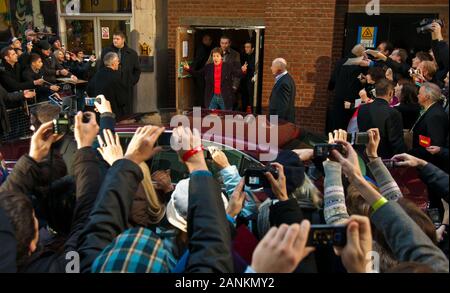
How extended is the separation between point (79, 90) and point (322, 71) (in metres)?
4.34

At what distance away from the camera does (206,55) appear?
8992 mm

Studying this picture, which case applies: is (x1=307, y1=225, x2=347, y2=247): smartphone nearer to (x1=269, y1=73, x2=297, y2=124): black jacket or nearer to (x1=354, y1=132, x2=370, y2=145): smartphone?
(x1=354, y1=132, x2=370, y2=145): smartphone

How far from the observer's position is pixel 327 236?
4.39ft

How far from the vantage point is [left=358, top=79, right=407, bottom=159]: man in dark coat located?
148 inches

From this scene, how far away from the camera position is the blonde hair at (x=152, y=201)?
2.18m

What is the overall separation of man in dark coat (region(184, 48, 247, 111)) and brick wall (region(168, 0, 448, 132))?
707mm

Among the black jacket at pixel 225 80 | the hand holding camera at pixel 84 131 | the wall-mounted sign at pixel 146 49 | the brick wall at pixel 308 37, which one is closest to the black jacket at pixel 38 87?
the wall-mounted sign at pixel 146 49

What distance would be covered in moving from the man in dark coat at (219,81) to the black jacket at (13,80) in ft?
9.70

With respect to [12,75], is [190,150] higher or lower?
higher

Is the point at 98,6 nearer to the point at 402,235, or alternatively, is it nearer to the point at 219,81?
the point at 219,81

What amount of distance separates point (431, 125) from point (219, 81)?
18.4 feet

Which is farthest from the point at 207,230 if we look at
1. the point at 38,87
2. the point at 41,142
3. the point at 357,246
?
the point at 38,87
